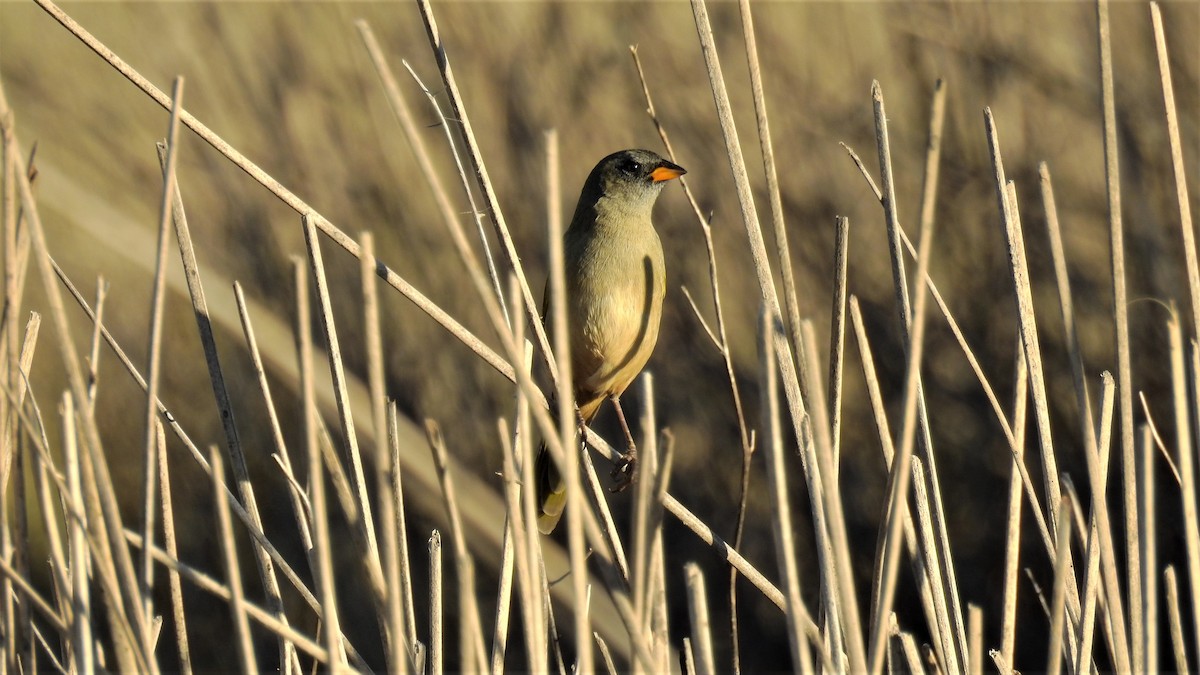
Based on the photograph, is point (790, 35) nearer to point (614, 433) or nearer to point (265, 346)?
point (614, 433)

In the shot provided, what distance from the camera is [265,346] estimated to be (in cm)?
358

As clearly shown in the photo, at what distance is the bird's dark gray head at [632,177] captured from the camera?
2.53m

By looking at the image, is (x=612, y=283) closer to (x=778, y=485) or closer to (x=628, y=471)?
(x=628, y=471)

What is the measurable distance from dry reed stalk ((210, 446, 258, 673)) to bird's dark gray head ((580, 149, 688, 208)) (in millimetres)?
1499

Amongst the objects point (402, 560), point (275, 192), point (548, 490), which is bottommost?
point (548, 490)

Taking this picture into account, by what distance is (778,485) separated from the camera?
42.9 inches

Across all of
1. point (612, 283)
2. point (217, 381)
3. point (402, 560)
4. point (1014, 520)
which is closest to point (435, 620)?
point (402, 560)

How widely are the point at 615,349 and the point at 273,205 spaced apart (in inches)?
63.1

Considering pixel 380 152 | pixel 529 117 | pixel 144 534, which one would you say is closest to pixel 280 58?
pixel 380 152

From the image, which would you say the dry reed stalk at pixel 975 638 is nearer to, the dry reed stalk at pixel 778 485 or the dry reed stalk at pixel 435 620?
the dry reed stalk at pixel 778 485

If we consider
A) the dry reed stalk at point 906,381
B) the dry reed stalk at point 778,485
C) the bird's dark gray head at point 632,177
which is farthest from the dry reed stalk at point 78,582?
the bird's dark gray head at point 632,177

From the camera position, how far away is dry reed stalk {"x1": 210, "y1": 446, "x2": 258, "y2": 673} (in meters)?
1.11

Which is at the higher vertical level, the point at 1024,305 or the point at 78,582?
the point at 1024,305

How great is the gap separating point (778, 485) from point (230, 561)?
21.4 inches
